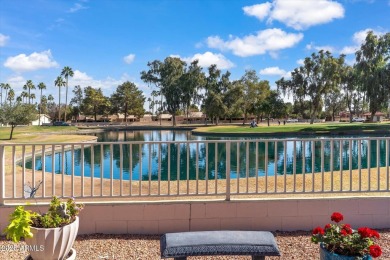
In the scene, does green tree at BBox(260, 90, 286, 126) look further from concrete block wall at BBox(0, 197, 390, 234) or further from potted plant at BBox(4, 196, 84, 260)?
potted plant at BBox(4, 196, 84, 260)

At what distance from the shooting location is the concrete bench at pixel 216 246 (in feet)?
8.05

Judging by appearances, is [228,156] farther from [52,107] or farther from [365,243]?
[52,107]

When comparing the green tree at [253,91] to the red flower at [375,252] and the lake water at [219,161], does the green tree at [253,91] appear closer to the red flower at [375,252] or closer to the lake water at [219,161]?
the lake water at [219,161]

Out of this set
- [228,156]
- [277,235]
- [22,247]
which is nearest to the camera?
[22,247]

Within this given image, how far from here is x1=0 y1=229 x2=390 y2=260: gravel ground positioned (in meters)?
3.30

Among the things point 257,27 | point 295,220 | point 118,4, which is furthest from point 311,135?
point 295,220

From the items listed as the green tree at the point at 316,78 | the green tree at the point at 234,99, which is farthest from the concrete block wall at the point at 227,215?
the green tree at the point at 234,99

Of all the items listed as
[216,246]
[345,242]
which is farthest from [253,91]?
[216,246]

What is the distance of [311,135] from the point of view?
31969 millimetres

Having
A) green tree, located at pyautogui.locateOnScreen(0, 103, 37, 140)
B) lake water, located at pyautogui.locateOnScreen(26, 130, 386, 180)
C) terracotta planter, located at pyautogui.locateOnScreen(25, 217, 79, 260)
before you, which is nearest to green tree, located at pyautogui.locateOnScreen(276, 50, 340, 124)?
lake water, located at pyautogui.locateOnScreen(26, 130, 386, 180)

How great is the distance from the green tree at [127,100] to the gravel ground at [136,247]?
231 feet

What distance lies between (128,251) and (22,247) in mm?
1114

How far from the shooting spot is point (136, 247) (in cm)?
358

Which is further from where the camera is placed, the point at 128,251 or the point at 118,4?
the point at 118,4
